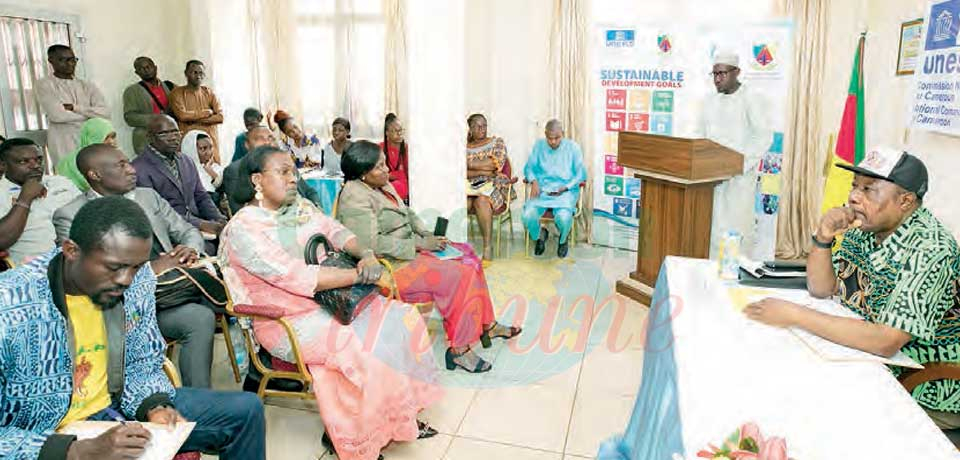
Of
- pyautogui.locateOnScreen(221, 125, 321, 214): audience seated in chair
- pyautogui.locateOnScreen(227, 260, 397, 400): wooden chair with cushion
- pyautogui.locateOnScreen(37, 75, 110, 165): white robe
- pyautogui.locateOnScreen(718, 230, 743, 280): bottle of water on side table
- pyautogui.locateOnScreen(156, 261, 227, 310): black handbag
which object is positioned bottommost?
pyautogui.locateOnScreen(227, 260, 397, 400): wooden chair with cushion

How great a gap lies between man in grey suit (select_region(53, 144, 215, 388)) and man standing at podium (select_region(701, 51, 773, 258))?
3.69m

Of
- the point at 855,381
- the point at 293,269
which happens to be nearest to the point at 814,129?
the point at 855,381

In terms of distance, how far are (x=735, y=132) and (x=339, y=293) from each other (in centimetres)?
364

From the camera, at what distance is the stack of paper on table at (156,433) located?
67.0 inches

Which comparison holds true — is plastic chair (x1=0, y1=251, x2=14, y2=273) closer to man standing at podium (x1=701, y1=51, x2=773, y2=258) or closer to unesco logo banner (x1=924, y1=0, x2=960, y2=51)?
man standing at podium (x1=701, y1=51, x2=773, y2=258)

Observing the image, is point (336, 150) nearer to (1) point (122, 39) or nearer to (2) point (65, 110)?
(2) point (65, 110)

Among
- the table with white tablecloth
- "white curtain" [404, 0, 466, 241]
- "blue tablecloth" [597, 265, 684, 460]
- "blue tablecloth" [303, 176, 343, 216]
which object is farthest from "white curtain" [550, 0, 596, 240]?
the table with white tablecloth

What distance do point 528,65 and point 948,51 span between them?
420 centimetres

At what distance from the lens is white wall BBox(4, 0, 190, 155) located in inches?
272

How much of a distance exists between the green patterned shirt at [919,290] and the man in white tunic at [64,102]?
21.7 feet

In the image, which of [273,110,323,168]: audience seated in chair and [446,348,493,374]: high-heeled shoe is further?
[273,110,323,168]: audience seated in chair

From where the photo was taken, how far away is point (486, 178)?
651cm

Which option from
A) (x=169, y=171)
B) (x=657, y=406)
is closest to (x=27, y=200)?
(x=169, y=171)

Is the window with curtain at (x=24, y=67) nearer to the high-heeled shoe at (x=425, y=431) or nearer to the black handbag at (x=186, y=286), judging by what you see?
the black handbag at (x=186, y=286)
